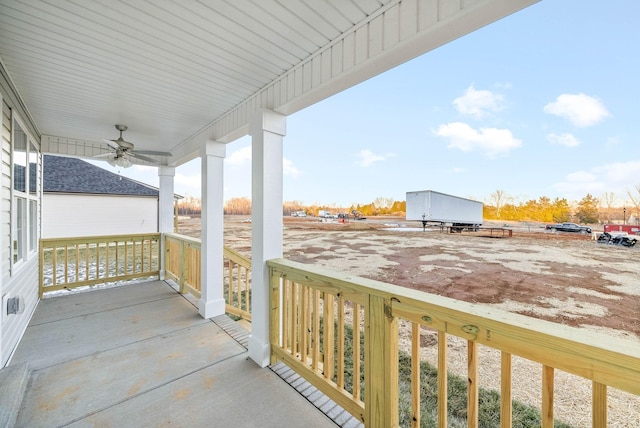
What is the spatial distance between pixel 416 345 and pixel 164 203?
16.7ft

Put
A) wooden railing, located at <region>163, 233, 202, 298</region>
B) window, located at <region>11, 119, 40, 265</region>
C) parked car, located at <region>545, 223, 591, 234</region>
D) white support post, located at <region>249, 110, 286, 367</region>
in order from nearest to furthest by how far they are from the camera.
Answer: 1. white support post, located at <region>249, 110, 286, 367</region>
2. window, located at <region>11, 119, 40, 265</region>
3. parked car, located at <region>545, 223, 591, 234</region>
4. wooden railing, located at <region>163, 233, 202, 298</region>

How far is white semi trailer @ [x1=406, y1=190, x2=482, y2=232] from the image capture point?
448 inches

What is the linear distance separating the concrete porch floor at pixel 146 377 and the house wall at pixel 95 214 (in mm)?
10362

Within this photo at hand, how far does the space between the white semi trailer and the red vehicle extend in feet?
26.9

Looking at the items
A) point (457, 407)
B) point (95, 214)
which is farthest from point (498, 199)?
point (95, 214)

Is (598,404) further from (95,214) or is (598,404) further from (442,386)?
(95,214)

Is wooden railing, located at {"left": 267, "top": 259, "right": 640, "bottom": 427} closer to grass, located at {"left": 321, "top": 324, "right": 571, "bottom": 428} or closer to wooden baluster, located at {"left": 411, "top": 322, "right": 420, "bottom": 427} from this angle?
wooden baluster, located at {"left": 411, "top": 322, "right": 420, "bottom": 427}

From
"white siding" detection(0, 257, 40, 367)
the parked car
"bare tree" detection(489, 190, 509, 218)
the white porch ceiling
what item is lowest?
"white siding" detection(0, 257, 40, 367)

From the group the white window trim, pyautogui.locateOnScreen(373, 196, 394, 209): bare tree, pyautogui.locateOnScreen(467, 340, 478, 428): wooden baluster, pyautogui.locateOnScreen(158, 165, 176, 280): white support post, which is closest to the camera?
pyautogui.locateOnScreen(467, 340, 478, 428): wooden baluster

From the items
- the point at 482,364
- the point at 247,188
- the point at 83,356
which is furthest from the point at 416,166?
the point at 83,356

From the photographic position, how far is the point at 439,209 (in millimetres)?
11633

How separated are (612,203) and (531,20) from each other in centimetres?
186

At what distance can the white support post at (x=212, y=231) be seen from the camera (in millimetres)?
3357

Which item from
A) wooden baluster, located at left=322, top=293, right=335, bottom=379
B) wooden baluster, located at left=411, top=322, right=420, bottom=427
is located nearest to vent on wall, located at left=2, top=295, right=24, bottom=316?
→ wooden baluster, located at left=322, top=293, right=335, bottom=379
